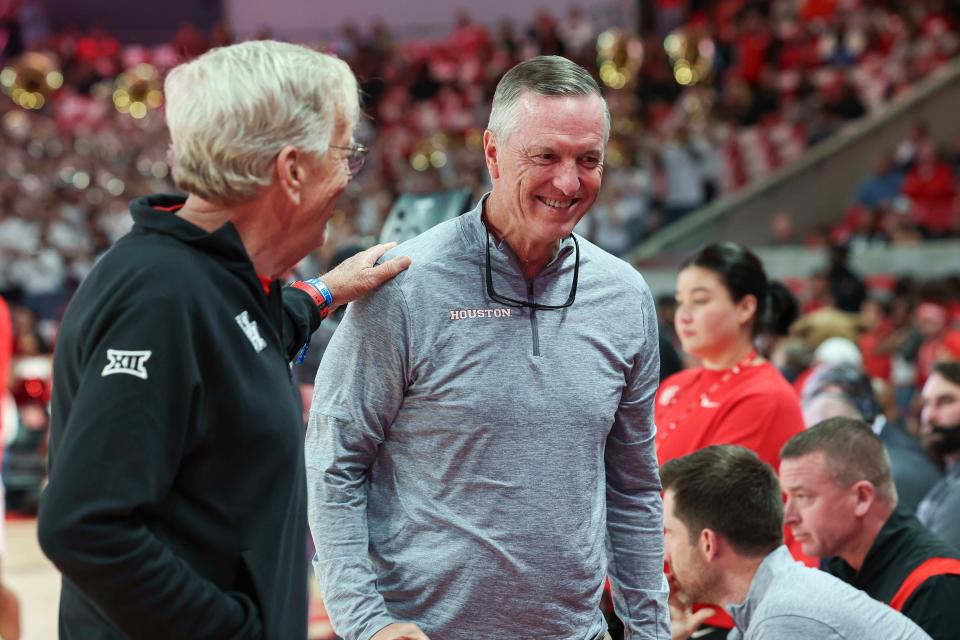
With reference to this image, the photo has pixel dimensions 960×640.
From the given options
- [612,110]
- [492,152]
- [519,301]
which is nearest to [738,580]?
[519,301]

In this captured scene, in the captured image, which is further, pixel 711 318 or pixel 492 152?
pixel 711 318

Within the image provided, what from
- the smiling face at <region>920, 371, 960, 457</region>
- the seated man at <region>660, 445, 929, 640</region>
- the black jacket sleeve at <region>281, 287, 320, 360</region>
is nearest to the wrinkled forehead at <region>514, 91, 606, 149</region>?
the black jacket sleeve at <region>281, 287, 320, 360</region>

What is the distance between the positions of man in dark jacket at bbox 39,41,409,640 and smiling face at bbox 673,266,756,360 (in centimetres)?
207

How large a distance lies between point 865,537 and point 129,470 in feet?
7.54

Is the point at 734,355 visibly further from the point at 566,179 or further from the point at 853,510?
the point at 566,179

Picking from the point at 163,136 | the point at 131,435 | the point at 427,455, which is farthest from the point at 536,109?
the point at 163,136

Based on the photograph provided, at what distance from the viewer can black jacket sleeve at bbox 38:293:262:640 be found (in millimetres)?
1377

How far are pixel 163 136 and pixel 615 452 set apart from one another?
15.4 meters

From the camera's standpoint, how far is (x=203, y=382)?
149 centimetres

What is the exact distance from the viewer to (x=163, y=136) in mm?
16562

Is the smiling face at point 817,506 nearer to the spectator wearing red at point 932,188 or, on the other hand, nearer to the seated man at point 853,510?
the seated man at point 853,510

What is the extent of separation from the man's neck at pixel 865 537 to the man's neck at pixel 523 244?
1407mm

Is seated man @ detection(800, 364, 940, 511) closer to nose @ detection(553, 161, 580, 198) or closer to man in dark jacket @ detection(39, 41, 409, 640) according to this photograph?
nose @ detection(553, 161, 580, 198)

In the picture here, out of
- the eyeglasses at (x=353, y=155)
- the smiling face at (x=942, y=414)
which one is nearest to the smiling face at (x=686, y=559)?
the eyeglasses at (x=353, y=155)
